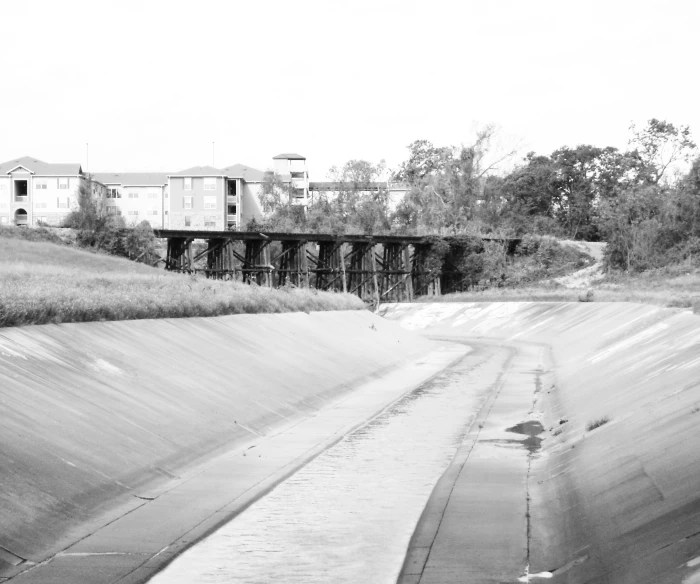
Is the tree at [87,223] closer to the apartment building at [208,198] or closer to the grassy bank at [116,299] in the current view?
the grassy bank at [116,299]

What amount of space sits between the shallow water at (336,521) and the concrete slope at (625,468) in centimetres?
152

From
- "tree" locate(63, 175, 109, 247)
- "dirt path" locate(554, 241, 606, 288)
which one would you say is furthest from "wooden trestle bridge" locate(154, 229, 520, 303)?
"dirt path" locate(554, 241, 606, 288)

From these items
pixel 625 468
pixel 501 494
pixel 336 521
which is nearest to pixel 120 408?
pixel 336 521

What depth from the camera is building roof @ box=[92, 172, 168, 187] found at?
402 feet

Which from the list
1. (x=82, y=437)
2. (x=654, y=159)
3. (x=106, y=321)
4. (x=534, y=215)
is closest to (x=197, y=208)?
(x=534, y=215)

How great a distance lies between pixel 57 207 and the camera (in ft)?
364

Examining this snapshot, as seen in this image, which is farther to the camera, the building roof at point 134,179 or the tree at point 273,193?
the building roof at point 134,179

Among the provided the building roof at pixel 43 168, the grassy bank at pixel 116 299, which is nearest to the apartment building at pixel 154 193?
the building roof at pixel 43 168

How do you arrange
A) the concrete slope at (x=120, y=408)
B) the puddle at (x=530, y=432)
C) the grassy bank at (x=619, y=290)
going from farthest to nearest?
the grassy bank at (x=619, y=290)
the puddle at (x=530, y=432)
the concrete slope at (x=120, y=408)

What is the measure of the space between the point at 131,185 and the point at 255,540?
11527 cm

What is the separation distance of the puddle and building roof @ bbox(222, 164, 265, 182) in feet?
326

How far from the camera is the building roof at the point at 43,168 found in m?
111

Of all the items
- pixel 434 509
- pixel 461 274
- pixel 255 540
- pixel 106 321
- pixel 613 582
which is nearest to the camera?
pixel 613 582

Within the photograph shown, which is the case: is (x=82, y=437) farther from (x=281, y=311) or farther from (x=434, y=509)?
(x=281, y=311)
